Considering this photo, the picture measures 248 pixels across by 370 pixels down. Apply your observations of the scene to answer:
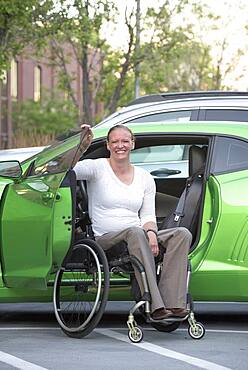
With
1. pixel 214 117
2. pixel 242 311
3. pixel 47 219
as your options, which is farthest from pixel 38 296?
pixel 214 117

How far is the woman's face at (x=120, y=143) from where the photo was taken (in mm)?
7828

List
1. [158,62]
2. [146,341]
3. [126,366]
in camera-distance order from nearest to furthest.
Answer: [126,366] → [146,341] → [158,62]

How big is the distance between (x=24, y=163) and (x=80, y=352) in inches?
74.0

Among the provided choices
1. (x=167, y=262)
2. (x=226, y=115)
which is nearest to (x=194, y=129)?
(x=167, y=262)

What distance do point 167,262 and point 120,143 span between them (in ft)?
3.30

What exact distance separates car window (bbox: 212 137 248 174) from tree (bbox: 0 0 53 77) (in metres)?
11.2

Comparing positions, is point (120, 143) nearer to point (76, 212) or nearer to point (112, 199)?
point (112, 199)

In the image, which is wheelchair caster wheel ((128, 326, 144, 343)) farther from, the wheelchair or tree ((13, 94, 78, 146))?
tree ((13, 94, 78, 146))

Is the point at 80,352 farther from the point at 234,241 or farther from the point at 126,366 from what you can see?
the point at 234,241

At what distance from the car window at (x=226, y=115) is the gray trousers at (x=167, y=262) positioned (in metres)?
3.82

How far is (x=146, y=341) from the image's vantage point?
7418 millimetres

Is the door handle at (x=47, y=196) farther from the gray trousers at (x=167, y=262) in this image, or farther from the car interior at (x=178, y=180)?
the car interior at (x=178, y=180)

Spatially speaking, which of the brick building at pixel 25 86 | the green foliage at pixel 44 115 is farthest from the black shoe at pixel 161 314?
the green foliage at pixel 44 115

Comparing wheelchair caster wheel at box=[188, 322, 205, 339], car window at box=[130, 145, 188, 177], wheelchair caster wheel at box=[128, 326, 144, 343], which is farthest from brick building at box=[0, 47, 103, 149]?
wheelchair caster wheel at box=[128, 326, 144, 343]
